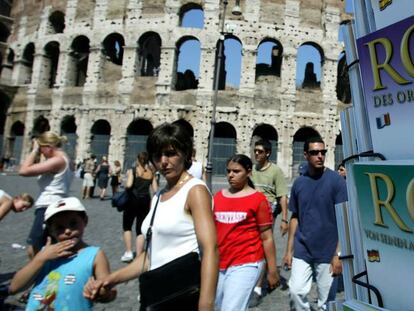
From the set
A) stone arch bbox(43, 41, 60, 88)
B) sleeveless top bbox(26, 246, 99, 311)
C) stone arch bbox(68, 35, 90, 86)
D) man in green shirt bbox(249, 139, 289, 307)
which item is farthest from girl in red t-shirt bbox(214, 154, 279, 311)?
stone arch bbox(43, 41, 60, 88)

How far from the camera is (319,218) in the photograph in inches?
127

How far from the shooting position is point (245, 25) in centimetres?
2036

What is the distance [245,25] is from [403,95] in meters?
20.7

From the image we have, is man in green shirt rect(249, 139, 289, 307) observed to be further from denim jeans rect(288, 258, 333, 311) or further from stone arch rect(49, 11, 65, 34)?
stone arch rect(49, 11, 65, 34)

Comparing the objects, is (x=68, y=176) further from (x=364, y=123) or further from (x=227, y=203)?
(x=364, y=123)

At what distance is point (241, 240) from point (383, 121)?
1.93 meters

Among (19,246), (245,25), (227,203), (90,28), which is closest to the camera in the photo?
(227,203)

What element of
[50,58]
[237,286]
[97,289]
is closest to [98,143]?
[50,58]

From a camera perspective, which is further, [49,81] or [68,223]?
[49,81]

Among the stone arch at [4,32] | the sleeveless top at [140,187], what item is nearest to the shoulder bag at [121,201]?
the sleeveless top at [140,187]

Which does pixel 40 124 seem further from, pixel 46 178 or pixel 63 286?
pixel 63 286

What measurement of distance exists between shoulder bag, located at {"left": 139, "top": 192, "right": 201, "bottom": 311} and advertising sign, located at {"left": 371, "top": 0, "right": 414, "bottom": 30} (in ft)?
4.16

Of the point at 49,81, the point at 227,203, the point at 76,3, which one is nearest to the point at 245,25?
the point at 76,3

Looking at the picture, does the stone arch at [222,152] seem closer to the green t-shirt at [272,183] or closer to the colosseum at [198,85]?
the colosseum at [198,85]
